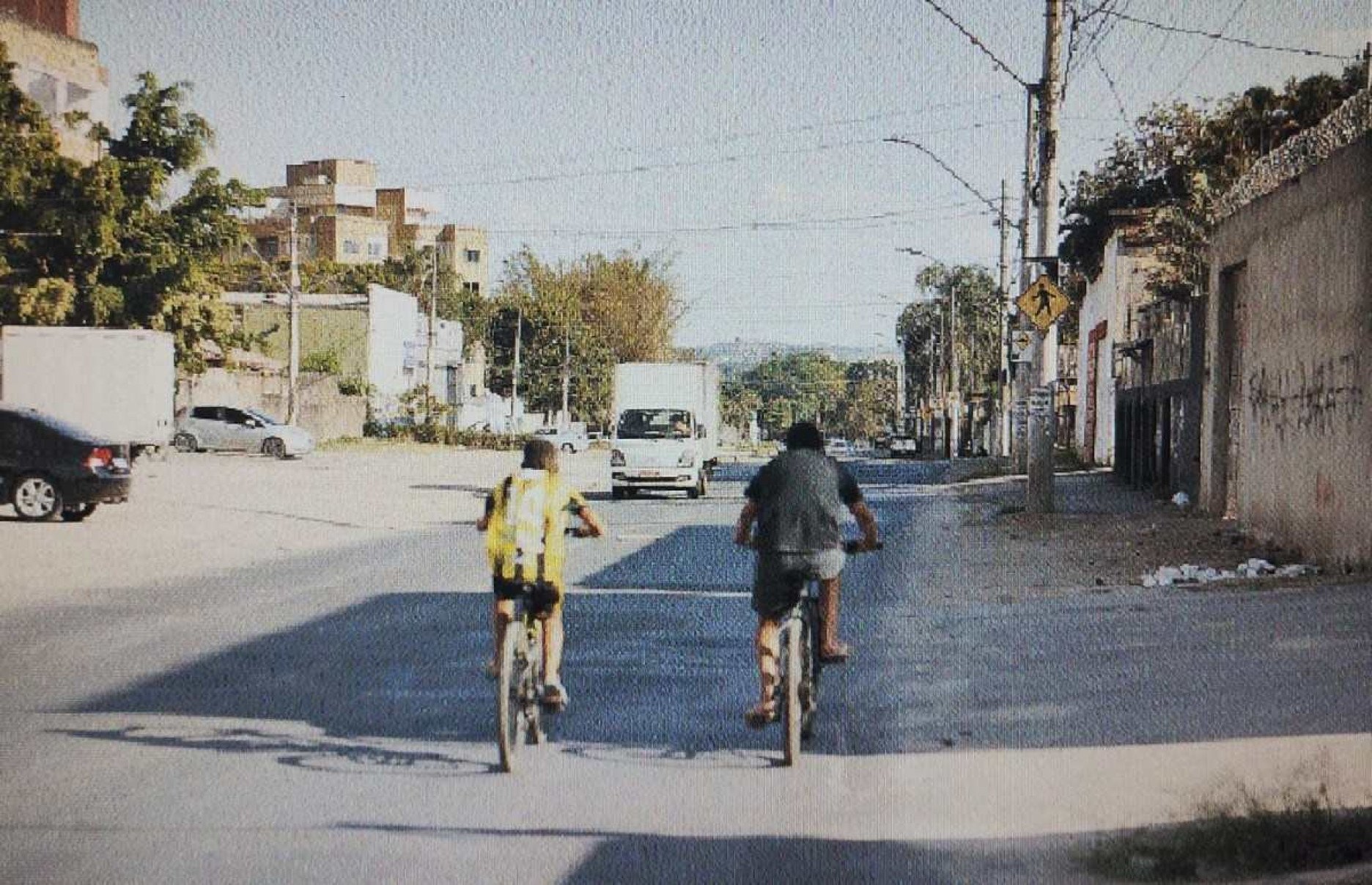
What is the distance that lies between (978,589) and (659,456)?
17867mm

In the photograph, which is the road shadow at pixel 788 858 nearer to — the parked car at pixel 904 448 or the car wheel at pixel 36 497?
the car wheel at pixel 36 497

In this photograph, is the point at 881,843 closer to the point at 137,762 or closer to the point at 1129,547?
the point at 137,762

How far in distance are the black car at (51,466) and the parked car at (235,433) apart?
93.8 feet

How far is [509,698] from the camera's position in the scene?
816 cm

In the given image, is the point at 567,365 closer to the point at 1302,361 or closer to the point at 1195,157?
the point at 1195,157

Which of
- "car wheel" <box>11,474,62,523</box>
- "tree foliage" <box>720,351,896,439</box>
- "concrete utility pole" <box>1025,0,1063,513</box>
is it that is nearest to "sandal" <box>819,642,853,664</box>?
"concrete utility pole" <box>1025,0,1063,513</box>

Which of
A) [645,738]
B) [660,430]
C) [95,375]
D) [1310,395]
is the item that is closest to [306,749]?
[645,738]

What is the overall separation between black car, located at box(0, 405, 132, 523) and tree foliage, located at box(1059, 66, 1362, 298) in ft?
78.2

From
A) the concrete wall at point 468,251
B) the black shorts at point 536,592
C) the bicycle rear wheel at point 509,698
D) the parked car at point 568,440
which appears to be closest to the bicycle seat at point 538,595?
the black shorts at point 536,592

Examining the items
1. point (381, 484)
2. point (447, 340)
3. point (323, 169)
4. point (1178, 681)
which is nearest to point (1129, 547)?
point (1178, 681)

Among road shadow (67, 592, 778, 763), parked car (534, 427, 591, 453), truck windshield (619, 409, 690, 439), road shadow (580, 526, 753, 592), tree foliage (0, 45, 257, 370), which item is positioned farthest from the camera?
parked car (534, 427, 591, 453)

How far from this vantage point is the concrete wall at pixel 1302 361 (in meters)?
15.6

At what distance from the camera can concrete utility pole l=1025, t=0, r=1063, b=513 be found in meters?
25.3

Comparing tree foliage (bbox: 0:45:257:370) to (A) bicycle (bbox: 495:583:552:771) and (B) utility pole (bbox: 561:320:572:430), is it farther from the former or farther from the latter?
(B) utility pole (bbox: 561:320:572:430)
